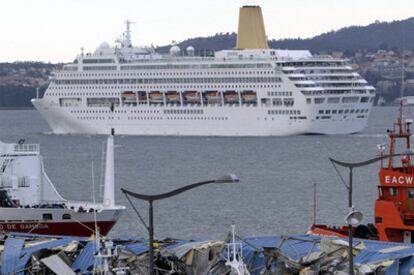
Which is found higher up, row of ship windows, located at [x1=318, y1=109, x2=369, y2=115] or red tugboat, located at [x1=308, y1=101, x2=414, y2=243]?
red tugboat, located at [x1=308, y1=101, x2=414, y2=243]

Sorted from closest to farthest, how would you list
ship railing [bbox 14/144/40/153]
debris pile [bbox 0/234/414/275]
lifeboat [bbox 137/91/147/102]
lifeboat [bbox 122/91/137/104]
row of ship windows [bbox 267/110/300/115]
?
debris pile [bbox 0/234/414/275]
ship railing [bbox 14/144/40/153]
row of ship windows [bbox 267/110/300/115]
lifeboat [bbox 137/91/147/102]
lifeboat [bbox 122/91/137/104]

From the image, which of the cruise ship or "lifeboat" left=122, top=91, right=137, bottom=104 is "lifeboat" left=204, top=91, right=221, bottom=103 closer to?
the cruise ship

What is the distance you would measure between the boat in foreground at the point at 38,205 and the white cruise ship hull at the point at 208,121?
73.1m

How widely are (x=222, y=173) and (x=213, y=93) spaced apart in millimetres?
44017

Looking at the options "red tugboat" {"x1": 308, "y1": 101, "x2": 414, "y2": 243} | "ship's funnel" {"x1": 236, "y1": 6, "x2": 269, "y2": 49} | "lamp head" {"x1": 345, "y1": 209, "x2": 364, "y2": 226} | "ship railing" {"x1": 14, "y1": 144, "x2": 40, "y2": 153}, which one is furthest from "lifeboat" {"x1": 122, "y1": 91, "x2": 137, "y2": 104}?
"lamp head" {"x1": 345, "y1": 209, "x2": 364, "y2": 226}

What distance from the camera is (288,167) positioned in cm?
8481

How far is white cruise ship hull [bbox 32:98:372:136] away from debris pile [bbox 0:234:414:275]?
84.7 meters

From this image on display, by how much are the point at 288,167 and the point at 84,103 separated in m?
48.8

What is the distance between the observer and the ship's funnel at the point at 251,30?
136250 mm

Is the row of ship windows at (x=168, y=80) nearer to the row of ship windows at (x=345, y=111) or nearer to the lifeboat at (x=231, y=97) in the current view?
the lifeboat at (x=231, y=97)

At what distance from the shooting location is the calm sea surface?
177 feet

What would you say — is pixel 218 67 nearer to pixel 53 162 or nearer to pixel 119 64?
pixel 119 64

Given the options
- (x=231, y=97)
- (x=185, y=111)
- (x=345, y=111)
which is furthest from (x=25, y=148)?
(x=185, y=111)

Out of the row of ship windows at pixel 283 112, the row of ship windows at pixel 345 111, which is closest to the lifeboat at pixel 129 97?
the row of ship windows at pixel 283 112
